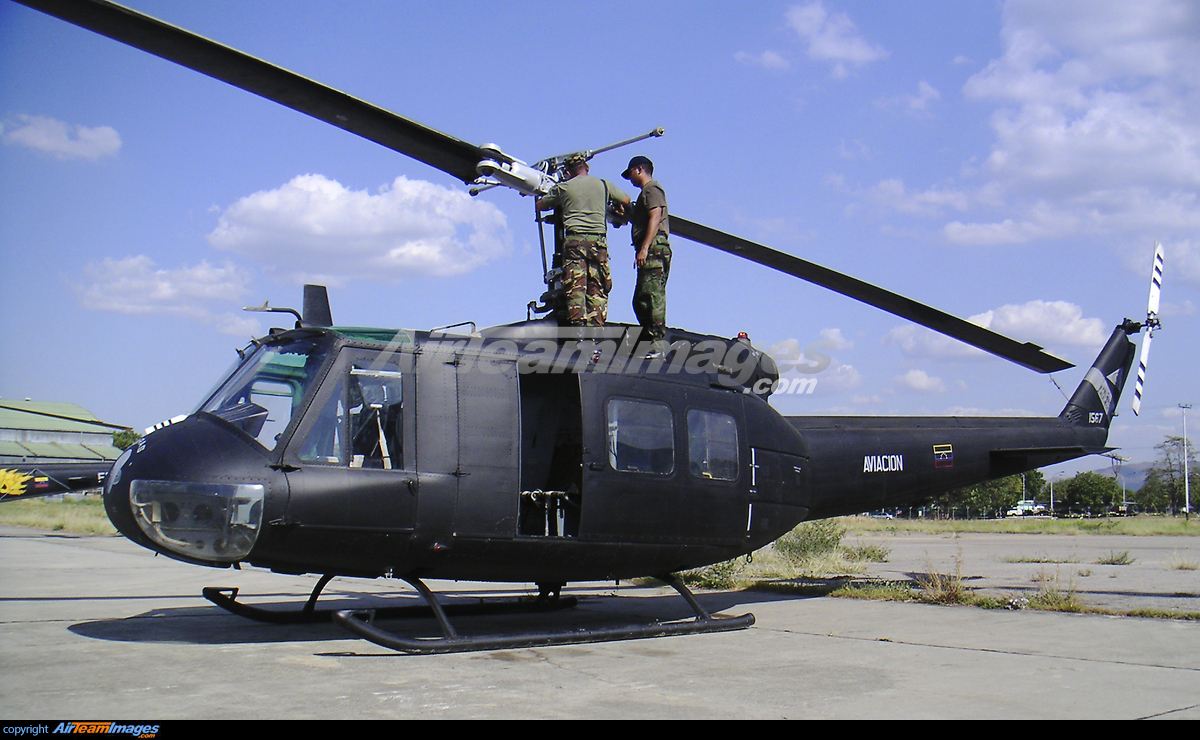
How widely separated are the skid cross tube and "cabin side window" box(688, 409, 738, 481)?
136cm

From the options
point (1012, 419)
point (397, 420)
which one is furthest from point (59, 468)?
point (1012, 419)

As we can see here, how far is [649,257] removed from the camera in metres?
8.41

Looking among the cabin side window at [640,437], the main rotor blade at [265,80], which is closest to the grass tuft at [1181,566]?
the cabin side window at [640,437]

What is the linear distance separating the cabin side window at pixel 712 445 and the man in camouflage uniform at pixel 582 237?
135 cm

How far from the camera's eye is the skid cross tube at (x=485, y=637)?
621cm

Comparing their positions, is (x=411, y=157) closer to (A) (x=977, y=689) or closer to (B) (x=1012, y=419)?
(A) (x=977, y=689)

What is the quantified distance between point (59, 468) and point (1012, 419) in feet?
88.1

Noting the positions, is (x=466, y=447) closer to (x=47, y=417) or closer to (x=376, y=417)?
(x=376, y=417)

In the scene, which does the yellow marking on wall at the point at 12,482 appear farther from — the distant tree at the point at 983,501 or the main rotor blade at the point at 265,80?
the distant tree at the point at 983,501

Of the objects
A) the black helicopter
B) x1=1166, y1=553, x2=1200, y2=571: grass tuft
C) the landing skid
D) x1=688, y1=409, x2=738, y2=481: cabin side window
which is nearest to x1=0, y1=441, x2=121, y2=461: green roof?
the landing skid

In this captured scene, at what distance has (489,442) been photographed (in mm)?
7051

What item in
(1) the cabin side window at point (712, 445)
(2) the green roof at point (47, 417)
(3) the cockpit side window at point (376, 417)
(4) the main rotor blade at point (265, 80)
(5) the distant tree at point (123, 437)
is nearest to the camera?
(4) the main rotor blade at point (265, 80)

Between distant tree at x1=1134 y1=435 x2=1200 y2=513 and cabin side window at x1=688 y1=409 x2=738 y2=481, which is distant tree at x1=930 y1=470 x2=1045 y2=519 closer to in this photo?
distant tree at x1=1134 y1=435 x2=1200 y2=513

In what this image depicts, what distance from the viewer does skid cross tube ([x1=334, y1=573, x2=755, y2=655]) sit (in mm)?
6211
